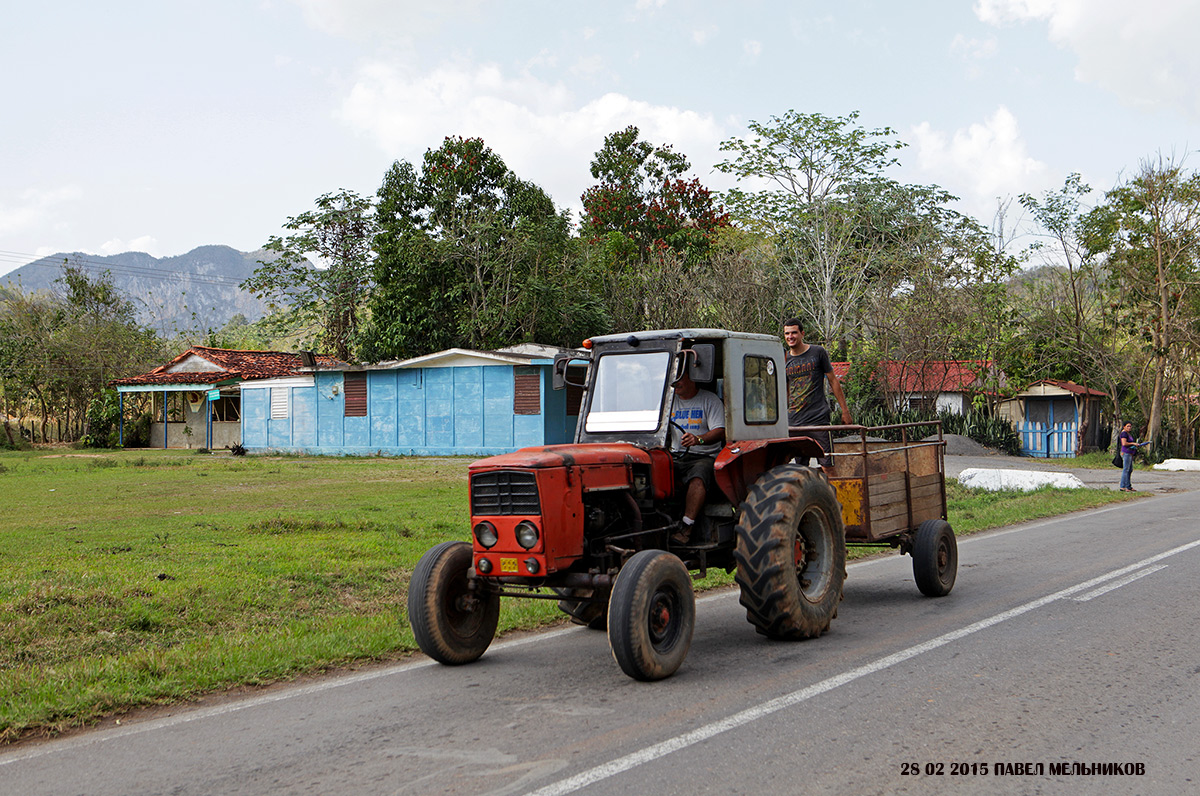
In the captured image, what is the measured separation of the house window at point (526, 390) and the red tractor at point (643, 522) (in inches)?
892

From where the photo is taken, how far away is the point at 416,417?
33.4 m

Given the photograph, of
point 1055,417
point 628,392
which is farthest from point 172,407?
point 628,392

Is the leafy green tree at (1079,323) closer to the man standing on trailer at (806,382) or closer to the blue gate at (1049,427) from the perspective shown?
the blue gate at (1049,427)

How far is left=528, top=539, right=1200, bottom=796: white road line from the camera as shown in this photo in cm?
456

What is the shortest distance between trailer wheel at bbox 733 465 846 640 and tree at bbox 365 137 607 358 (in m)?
28.8

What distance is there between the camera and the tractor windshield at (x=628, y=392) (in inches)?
296

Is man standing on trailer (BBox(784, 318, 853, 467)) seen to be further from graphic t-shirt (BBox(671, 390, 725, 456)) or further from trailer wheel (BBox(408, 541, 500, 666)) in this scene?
trailer wheel (BBox(408, 541, 500, 666))

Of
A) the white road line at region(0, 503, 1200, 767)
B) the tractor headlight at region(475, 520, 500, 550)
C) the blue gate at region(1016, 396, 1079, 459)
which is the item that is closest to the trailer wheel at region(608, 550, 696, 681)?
the tractor headlight at region(475, 520, 500, 550)

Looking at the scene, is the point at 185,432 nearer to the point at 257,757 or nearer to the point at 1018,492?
the point at 1018,492

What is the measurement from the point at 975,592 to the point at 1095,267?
3272 centimetres

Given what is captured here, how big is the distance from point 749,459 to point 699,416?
0.52 meters

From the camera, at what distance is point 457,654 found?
6.92m

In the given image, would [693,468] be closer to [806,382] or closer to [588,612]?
[588,612]

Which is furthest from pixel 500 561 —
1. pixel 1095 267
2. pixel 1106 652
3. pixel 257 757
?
pixel 1095 267
